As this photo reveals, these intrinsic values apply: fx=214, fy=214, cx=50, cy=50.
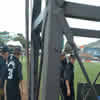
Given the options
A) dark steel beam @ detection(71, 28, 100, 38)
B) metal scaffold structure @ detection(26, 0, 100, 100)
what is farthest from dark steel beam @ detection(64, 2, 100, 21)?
dark steel beam @ detection(71, 28, 100, 38)

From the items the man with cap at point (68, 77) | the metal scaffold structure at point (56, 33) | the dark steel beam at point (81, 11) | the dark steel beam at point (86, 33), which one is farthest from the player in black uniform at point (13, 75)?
the dark steel beam at point (81, 11)

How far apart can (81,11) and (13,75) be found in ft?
7.44

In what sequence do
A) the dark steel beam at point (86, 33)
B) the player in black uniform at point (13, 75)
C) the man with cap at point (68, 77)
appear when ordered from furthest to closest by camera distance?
the man with cap at point (68, 77), the player in black uniform at point (13, 75), the dark steel beam at point (86, 33)

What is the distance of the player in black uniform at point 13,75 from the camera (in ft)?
13.4

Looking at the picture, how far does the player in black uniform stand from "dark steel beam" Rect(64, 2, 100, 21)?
202cm

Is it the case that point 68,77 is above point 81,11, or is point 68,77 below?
below

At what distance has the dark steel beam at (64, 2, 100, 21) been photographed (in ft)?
7.59

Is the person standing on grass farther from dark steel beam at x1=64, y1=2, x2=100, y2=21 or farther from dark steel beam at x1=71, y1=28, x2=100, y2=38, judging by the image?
dark steel beam at x1=64, y1=2, x2=100, y2=21

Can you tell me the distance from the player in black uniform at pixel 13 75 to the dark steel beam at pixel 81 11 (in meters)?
2.02

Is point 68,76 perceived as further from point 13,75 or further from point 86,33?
point 86,33

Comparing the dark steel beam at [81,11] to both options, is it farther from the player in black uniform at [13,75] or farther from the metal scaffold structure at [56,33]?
the player in black uniform at [13,75]

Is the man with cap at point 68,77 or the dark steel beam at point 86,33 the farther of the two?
the man with cap at point 68,77

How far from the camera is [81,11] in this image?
233cm

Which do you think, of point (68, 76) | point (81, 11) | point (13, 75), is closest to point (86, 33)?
point (81, 11)
